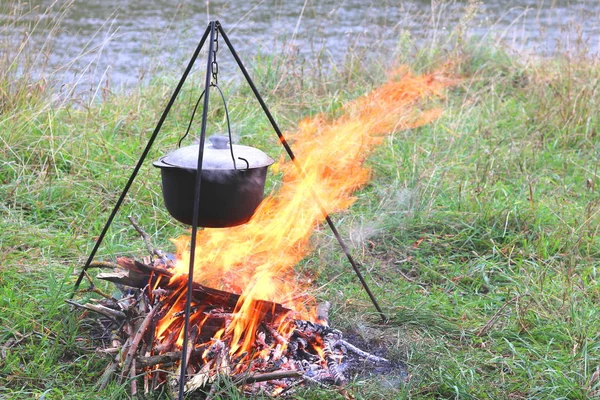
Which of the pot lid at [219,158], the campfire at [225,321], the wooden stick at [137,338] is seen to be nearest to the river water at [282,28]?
the campfire at [225,321]

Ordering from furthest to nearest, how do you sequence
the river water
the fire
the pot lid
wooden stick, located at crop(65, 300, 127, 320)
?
the river water → the fire → wooden stick, located at crop(65, 300, 127, 320) → the pot lid

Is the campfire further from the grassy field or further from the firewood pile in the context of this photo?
the grassy field

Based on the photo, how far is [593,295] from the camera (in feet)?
10.6

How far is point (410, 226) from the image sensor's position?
3869 mm

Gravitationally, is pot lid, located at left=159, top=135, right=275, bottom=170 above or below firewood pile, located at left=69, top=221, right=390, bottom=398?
above

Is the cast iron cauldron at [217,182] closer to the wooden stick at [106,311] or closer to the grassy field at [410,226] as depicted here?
the wooden stick at [106,311]

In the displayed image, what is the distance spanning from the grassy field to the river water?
0.69m

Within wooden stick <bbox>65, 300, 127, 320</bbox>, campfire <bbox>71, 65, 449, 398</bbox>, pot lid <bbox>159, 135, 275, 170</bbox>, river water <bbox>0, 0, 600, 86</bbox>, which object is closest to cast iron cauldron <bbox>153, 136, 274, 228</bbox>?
pot lid <bbox>159, 135, 275, 170</bbox>

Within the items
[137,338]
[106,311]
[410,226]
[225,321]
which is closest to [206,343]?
[225,321]

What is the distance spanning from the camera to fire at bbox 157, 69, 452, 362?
9.14 ft

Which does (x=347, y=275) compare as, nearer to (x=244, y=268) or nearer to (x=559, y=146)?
(x=244, y=268)

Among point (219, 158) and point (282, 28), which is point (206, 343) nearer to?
point (219, 158)

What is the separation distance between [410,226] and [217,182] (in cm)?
179

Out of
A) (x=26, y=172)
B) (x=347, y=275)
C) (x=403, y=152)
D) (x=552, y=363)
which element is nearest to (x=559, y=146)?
(x=403, y=152)
